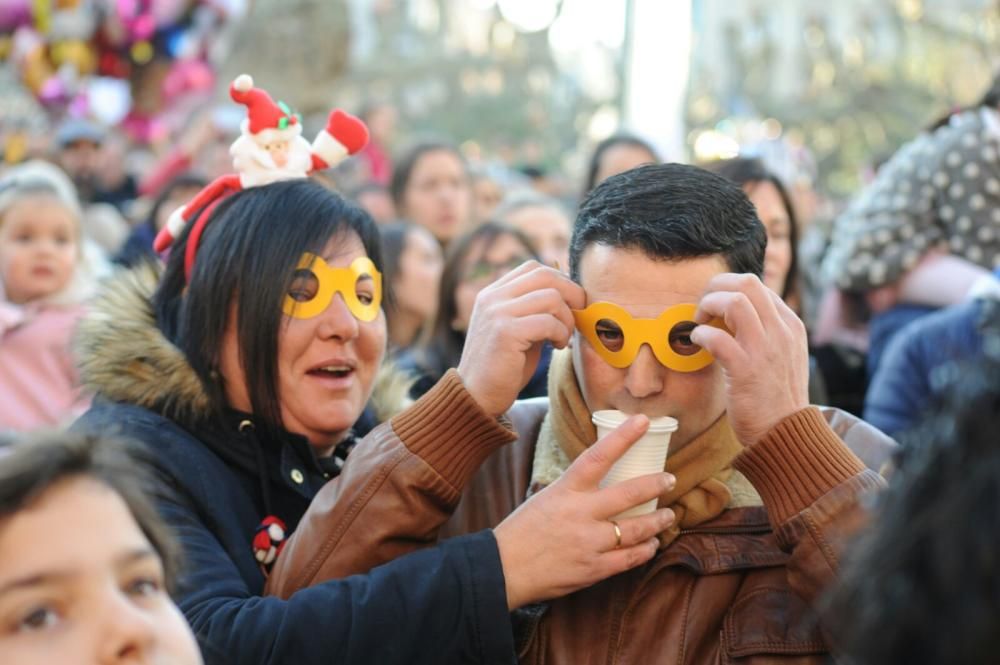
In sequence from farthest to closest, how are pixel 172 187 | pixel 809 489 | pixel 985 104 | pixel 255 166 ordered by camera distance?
pixel 172 187 → pixel 985 104 → pixel 255 166 → pixel 809 489

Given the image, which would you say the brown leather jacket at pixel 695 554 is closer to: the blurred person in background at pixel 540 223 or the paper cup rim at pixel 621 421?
the paper cup rim at pixel 621 421

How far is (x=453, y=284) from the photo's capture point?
5594mm

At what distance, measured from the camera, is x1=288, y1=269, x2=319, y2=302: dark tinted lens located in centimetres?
320

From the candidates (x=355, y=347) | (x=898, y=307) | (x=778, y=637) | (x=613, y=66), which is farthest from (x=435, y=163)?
(x=613, y=66)

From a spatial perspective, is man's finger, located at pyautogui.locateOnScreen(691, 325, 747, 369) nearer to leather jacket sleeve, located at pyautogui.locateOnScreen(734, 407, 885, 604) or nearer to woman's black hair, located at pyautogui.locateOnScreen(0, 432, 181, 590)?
leather jacket sleeve, located at pyautogui.locateOnScreen(734, 407, 885, 604)

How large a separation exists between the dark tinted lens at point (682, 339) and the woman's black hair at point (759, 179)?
2.21 meters

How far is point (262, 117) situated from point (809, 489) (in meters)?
1.84

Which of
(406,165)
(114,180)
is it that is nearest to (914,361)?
(406,165)

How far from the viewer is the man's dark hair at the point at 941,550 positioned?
4.41 ft

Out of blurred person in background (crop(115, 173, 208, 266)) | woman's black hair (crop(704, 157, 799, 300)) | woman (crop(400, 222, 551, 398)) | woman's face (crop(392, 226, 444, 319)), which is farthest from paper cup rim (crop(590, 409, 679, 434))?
blurred person in background (crop(115, 173, 208, 266))

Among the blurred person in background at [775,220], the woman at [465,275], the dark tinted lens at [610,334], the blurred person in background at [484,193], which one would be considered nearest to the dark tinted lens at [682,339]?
the dark tinted lens at [610,334]

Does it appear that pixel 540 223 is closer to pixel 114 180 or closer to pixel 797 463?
pixel 797 463

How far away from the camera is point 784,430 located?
251 cm

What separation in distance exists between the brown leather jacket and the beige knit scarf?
0.11 ft
